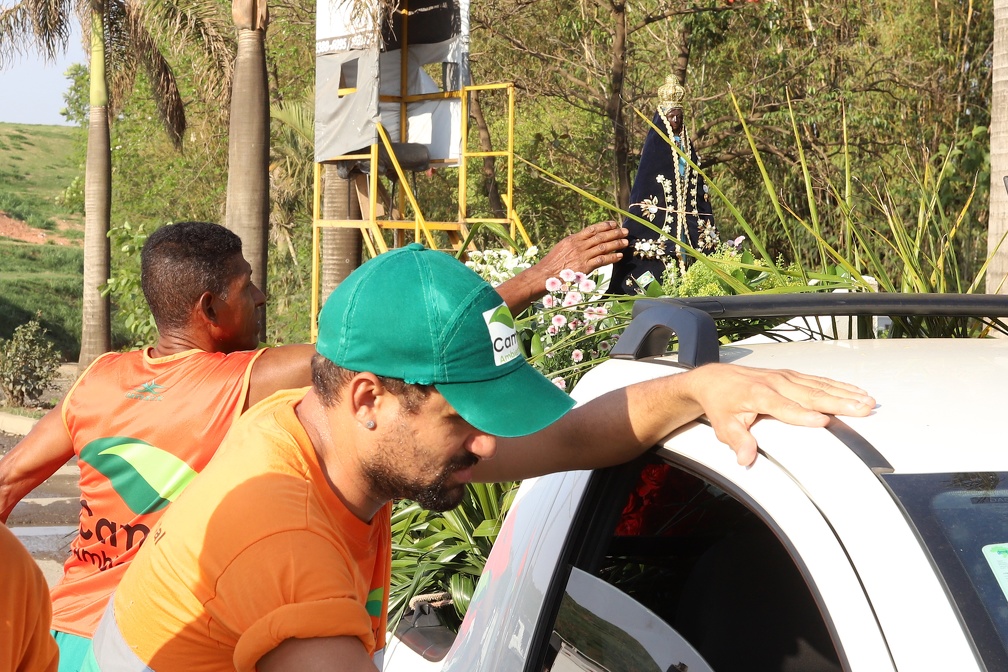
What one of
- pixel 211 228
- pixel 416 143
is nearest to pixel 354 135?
pixel 416 143

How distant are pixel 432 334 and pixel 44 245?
169ft

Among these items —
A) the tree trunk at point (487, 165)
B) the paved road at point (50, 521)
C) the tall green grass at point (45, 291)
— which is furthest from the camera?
the tall green grass at point (45, 291)

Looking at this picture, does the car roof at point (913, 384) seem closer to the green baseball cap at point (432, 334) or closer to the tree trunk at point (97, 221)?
the green baseball cap at point (432, 334)

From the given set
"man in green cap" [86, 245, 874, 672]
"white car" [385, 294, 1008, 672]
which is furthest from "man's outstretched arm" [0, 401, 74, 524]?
"man in green cap" [86, 245, 874, 672]

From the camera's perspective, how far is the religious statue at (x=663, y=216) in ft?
13.2

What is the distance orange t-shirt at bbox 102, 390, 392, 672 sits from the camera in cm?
139

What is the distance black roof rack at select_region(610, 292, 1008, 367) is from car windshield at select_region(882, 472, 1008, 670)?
0.56m

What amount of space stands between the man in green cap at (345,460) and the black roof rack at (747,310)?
205 mm

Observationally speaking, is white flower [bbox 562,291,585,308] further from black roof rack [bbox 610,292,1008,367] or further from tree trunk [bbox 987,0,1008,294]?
tree trunk [bbox 987,0,1008,294]

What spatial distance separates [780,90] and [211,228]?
14447 mm

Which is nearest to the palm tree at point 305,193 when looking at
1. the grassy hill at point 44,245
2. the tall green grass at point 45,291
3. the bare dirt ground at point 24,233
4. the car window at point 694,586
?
the grassy hill at point 44,245

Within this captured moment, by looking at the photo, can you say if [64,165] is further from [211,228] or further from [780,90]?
[211,228]

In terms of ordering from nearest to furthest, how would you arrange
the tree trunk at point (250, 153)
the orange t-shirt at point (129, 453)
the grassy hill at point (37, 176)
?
1. the orange t-shirt at point (129, 453)
2. the tree trunk at point (250, 153)
3. the grassy hill at point (37, 176)

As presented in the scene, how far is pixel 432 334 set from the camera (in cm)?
150
